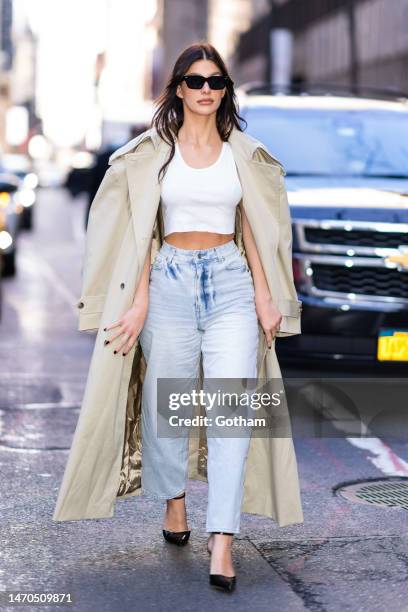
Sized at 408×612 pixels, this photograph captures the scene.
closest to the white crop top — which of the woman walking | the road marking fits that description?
the woman walking

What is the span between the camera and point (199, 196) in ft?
17.3

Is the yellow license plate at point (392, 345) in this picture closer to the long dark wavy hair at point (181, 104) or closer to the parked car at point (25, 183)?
the long dark wavy hair at point (181, 104)

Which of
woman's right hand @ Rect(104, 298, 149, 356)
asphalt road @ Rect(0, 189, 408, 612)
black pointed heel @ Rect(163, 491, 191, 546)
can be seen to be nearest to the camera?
asphalt road @ Rect(0, 189, 408, 612)

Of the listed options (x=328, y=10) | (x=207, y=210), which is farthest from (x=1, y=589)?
(x=328, y=10)

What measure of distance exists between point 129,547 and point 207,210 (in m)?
1.41

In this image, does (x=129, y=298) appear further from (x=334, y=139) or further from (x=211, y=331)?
(x=334, y=139)

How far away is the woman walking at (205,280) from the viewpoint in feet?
17.3

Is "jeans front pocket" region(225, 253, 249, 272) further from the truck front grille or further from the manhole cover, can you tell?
the truck front grille

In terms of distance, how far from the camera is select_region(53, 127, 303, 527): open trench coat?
538 cm

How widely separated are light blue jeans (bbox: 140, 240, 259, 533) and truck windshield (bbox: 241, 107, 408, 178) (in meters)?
4.16

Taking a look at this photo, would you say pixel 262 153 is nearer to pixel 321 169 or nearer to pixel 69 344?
pixel 321 169

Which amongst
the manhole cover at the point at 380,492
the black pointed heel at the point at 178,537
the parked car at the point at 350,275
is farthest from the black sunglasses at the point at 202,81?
the parked car at the point at 350,275

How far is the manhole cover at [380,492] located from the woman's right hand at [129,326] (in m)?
1.75

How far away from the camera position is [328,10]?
40875 millimetres
